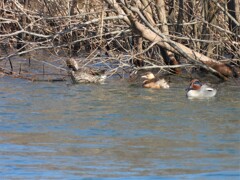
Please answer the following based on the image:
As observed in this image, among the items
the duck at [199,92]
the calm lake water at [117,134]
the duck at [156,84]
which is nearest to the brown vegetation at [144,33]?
the duck at [156,84]

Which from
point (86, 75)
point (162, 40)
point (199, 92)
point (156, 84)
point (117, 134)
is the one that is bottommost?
point (86, 75)

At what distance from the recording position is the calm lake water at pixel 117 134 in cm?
738

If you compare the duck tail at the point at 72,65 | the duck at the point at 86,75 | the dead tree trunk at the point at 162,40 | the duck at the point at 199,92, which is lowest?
the duck at the point at 86,75

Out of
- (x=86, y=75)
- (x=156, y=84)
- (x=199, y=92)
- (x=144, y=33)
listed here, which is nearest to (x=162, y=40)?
(x=144, y=33)

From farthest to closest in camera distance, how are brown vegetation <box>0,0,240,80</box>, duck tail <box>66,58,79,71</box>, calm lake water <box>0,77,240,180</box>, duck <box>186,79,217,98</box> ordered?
duck tail <box>66,58,79,71</box>
brown vegetation <box>0,0,240,80</box>
duck <box>186,79,217,98</box>
calm lake water <box>0,77,240,180</box>

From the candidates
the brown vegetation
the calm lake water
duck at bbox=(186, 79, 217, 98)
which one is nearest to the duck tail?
the brown vegetation

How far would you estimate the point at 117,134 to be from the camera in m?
9.28

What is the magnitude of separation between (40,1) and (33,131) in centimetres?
1124

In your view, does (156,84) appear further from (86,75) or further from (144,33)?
(86,75)

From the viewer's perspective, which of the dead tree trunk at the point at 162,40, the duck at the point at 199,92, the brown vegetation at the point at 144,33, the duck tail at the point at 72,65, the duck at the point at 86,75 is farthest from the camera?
the duck tail at the point at 72,65

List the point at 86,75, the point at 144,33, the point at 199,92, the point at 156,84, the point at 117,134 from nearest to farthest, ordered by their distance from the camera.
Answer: the point at 117,134, the point at 199,92, the point at 156,84, the point at 144,33, the point at 86,75

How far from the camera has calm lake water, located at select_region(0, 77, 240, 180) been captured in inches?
291

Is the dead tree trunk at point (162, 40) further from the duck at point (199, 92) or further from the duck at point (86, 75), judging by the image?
the duck at point (199, 92)

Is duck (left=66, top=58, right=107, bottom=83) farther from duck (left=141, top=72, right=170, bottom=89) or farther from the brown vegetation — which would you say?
duck (left=141, top=72, right=170, bottom=89)
